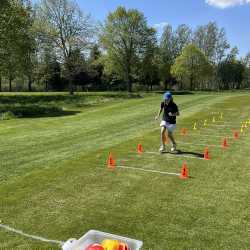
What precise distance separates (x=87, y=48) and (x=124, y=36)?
10002 mm

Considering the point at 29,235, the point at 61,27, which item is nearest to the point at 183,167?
the point at 29,235

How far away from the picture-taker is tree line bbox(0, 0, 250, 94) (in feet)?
117

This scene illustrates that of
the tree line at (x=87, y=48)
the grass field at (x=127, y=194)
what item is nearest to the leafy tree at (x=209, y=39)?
the tree line at (x=87, y=48)

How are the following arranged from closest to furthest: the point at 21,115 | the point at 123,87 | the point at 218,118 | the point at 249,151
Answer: the point at 249,151
the point at 218,118
the point at 21,115
the point at 123,87

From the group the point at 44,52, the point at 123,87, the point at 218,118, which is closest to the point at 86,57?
the point at 44,52

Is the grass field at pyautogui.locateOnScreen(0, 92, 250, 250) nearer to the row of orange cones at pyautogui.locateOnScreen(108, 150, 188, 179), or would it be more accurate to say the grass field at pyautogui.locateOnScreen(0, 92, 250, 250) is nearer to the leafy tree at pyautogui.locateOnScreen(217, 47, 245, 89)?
the row of orange cones at pyautogui.locateOnScreen(108, 150, 188, 179)

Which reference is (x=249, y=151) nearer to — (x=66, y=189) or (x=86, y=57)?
(x=66, y=189)

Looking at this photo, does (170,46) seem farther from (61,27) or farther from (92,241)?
(92,241)

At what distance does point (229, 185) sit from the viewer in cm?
823

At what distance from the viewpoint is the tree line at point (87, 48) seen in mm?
35703

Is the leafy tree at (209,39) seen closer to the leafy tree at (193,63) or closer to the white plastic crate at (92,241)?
the leafy tree at (193,63)

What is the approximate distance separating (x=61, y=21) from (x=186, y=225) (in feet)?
158

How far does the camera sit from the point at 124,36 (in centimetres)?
5931

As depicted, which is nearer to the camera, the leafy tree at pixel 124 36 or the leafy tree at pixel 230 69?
the leafy tree at pixel 124 36
